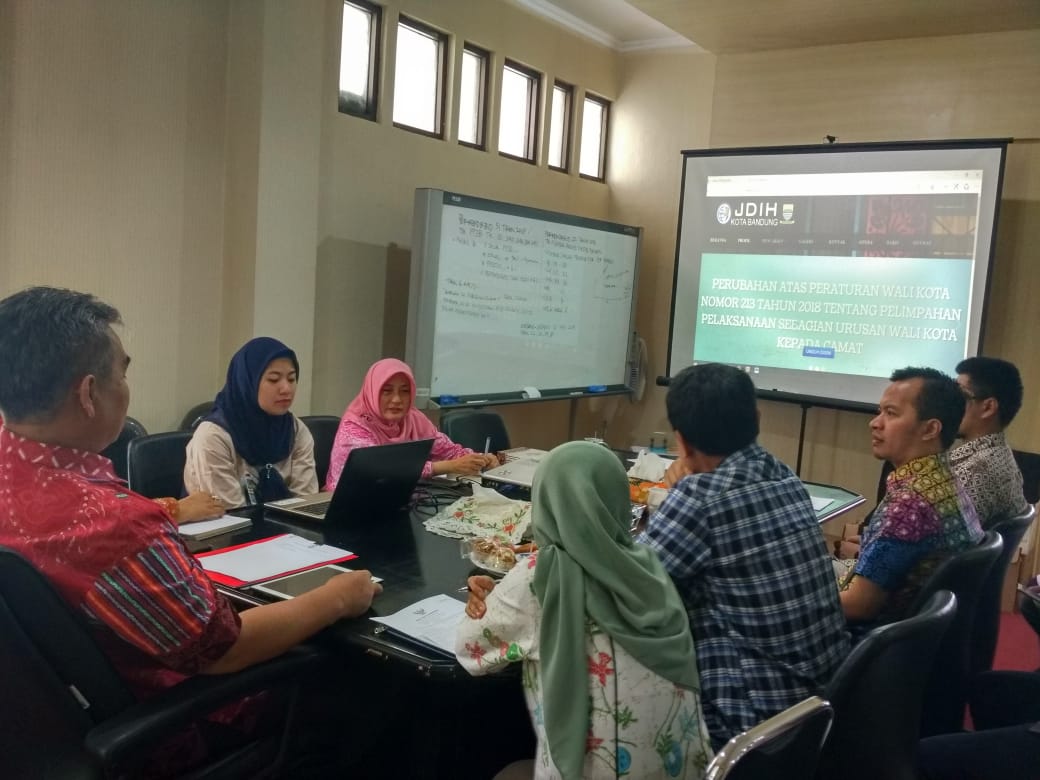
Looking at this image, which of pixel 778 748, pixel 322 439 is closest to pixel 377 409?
pixel 322 439

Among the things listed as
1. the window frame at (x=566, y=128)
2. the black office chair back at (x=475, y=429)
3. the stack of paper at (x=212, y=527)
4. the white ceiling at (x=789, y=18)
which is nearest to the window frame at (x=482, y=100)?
the white ceiling at (x=789, y=18)

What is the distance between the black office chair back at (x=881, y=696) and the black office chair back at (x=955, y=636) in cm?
23

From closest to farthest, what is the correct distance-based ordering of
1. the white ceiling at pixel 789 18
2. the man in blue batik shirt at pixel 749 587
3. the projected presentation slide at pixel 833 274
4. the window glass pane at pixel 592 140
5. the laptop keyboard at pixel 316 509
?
the man in blue batik shirt at pixel 749 587 < the laptop keyboard at pixel 316 509 < the white ceiling at pixel 789 18 < the projected presentation slide at pixel 833 274 < the window glass pane at pixel 592 140

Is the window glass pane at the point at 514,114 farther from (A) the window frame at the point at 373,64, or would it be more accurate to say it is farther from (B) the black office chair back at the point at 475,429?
(B) the black office chair back at the point at 475,429

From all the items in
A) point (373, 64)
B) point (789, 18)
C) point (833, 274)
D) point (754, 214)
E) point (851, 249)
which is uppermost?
point (789, 18)

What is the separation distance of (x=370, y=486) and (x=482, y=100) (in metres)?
3.03

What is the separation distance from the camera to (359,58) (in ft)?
13.1

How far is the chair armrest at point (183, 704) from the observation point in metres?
1.19

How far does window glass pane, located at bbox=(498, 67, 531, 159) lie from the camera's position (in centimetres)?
479

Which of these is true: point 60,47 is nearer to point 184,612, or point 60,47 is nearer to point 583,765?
point 184,612

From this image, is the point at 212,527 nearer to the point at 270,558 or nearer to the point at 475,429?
the point at 270,558

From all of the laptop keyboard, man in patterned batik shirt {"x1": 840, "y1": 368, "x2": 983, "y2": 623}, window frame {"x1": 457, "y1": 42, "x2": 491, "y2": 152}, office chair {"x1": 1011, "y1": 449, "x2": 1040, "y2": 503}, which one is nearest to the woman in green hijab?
man in patterned batik shirt {"x1": 840, "y1": 368, "x2": 983, "y2": 623}

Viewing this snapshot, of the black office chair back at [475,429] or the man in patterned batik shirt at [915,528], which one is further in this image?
the black office chair back at [475,429]

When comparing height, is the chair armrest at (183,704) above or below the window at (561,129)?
below
